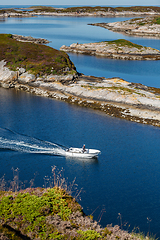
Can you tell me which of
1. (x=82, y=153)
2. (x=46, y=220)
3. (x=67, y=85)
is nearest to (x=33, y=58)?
(x=67, y=85)

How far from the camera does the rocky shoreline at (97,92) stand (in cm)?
6244

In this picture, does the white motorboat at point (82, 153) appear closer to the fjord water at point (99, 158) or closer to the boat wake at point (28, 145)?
the fjord water at point (99, 158)

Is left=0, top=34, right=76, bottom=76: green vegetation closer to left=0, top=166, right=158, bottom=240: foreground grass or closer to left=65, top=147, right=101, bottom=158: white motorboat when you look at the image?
left=65, top=147, right=101, bottom=158: white motorboat

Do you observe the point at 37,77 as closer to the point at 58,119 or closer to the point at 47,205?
the point at 58,119

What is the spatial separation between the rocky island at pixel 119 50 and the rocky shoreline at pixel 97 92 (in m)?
53.9

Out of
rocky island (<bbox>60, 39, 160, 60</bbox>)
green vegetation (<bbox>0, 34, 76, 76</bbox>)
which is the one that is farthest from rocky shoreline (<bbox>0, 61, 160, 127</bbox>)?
rocky island (<bbox>60, 39, 160, 60</bbox>)

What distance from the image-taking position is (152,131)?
5406 centimetres

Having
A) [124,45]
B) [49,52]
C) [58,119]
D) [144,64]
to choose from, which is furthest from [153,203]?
[124,45]

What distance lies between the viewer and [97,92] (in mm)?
72938

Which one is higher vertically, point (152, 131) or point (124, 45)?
point (124, 45)

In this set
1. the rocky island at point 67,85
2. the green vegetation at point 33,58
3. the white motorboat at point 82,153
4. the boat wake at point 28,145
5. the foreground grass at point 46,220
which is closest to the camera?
the foreground grass at point 46,220

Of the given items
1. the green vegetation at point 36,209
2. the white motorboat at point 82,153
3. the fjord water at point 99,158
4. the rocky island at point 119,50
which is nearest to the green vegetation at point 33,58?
the fjord water at point 99,158

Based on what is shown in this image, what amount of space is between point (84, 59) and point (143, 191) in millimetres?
102532

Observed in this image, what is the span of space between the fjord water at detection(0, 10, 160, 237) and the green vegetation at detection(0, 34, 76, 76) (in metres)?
18.2
